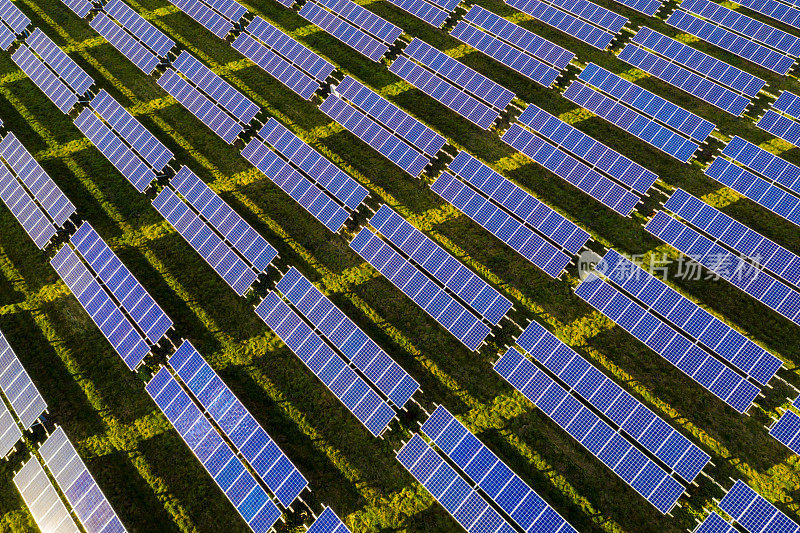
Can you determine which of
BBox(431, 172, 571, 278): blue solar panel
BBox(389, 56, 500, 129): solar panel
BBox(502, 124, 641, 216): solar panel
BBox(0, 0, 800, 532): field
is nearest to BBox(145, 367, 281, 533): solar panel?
BBox(0, 0, 800, 532): field

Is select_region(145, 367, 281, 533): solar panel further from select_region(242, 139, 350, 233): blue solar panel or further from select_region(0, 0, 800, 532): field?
select_region(242, 139, 350, 233): blue solar panel

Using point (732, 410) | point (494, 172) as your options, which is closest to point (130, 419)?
point (494, 172)

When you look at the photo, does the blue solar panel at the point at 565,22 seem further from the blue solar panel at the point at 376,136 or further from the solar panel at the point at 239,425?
the solar panel at the point at 239,425

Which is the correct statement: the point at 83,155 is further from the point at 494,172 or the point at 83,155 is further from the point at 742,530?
the point at 742,530

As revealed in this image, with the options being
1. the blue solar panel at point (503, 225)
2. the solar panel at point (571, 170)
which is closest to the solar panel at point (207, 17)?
the blue solar panel at point (503, 225)

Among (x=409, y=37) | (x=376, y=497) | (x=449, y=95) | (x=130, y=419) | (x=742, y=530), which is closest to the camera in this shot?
(x=742, y=530)

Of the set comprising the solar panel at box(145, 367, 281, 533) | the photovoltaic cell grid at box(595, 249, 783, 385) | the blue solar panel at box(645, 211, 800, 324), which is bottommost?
the solar panel at box(145, 367, 281, 533)

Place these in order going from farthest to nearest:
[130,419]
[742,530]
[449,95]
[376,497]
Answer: [449,95] → [130,419] → [376,497] → [742,530]
